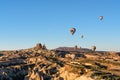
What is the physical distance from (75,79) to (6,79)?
184 feet

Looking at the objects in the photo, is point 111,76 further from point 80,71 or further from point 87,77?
point 80,71

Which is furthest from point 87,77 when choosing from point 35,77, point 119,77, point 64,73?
point 35,77

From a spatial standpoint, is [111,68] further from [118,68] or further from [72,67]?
[72,67]

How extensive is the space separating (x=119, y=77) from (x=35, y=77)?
227 ft

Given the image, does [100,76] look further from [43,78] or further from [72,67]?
[43,78]

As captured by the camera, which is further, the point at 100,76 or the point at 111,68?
the point at 111,68

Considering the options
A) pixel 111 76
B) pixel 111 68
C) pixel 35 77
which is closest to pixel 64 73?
pixel 35 77

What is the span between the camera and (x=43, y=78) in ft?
650

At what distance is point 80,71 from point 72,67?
51.9 feet

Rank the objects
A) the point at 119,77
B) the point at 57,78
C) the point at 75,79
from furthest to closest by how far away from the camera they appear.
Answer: the point at 57,78, the point at 75,79, the point at 119,77

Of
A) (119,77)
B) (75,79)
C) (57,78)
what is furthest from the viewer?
(57,78)

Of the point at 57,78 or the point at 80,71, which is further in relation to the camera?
the point at 57,78

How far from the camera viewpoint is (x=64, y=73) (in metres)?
193

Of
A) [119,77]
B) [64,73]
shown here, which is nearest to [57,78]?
[64,73]
